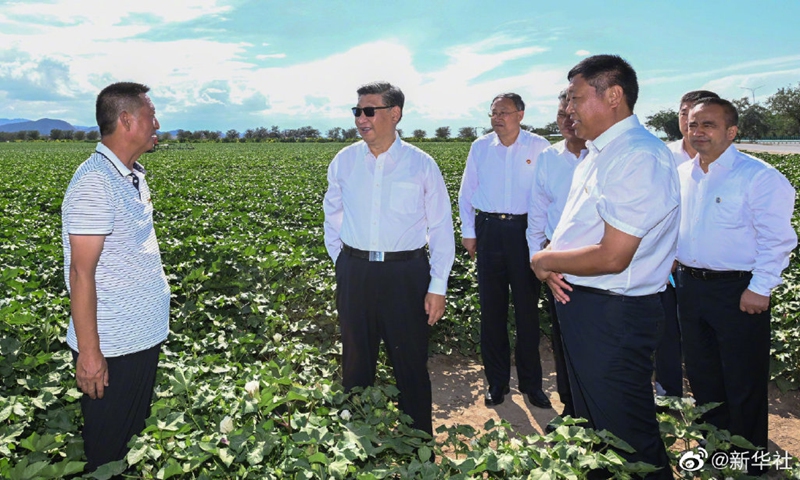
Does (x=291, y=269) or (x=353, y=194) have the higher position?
(x=353, y=194)

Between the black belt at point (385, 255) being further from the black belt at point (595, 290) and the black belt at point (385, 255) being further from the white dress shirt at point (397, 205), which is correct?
the black belt at point (595, 290)

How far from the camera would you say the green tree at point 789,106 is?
7906 centimetres

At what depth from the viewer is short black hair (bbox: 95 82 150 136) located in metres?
2.34

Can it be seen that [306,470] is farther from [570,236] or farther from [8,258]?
[8,258]

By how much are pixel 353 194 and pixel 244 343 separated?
5.04 feet

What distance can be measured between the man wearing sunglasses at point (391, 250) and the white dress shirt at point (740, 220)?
4.89ft

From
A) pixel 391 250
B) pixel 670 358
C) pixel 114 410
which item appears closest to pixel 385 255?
pixel 391 250

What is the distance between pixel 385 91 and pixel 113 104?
144cm

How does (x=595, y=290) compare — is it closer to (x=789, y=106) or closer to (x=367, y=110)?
A: (x=367, y=110)

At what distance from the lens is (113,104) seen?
7.71 ft

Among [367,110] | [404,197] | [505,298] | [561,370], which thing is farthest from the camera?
[505,298]

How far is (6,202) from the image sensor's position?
11.4 m

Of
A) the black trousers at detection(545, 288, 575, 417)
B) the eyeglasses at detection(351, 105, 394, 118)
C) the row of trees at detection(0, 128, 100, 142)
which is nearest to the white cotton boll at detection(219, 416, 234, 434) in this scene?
the eyeglasses at detection(351, 105, 394, 118)

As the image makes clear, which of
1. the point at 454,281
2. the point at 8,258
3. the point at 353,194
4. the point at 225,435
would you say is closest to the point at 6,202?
the point at 8,258
